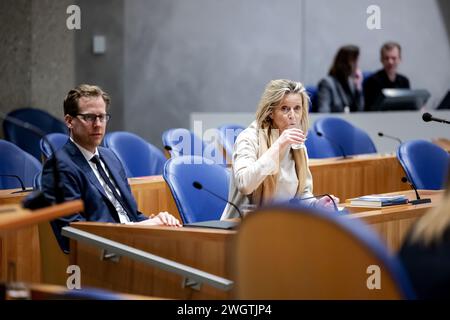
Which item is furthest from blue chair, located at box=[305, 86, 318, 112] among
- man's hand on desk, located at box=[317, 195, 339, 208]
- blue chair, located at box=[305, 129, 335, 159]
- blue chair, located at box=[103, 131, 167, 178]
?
man's hand on desk, located at box=[317, 195, 339, 208]

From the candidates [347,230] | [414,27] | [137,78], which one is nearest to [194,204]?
[347,230]

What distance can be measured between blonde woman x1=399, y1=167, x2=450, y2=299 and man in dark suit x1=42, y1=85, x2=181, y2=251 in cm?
173

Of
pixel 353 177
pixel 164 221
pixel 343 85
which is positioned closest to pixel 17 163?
pixel 164 221

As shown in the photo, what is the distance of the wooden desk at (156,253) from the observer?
3.15 m

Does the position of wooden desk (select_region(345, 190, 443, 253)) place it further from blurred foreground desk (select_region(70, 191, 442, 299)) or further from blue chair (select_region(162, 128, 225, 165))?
blue chair (select_region(162, 128, 225, 165))

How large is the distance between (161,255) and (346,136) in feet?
13.4

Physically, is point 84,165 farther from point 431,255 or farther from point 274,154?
point 431,255

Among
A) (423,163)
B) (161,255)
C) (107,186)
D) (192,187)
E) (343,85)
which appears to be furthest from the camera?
(343,85)

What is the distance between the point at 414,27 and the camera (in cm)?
995

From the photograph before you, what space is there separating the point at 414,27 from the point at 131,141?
16.5ft

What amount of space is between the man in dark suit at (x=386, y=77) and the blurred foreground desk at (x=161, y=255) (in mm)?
5546

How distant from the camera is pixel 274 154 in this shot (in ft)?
13.1

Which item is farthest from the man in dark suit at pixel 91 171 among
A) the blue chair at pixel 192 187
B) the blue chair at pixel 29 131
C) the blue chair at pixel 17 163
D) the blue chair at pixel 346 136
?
the blue chair at pixel 29 131
